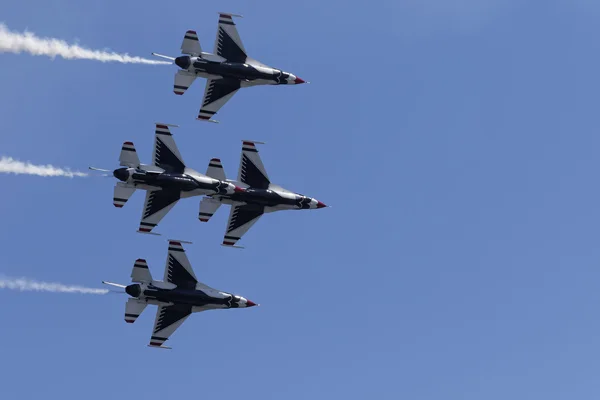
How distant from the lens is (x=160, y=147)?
142625 millimetres

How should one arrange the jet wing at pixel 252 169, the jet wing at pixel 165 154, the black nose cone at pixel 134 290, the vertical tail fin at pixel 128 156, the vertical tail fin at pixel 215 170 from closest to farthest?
the vertical tail fin at pixel 128 156, the black nose cone at pixel 134 290, the jet wing at pixel 165 154, the vertical tail fin at pixel 215 170, the jet wing at pixel 252 169

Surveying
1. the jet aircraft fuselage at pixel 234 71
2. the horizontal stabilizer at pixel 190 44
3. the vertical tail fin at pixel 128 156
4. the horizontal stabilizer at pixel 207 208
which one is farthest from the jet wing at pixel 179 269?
the horizontal stabilizer at pixel 190 44

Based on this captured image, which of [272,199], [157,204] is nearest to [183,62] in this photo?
[157,204]

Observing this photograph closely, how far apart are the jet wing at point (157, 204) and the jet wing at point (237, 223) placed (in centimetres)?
636

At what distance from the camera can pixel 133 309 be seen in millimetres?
143125

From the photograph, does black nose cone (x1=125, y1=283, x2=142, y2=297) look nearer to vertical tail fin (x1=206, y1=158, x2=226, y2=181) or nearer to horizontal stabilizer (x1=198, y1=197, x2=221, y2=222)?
horizontal stabilizer (x1=198, y1=197, x2=221, y2=222)

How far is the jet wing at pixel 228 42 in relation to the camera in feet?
480

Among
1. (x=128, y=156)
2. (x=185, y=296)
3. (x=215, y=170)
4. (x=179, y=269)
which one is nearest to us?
(x=128, y=156)

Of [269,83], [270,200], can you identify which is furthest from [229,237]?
[269,83]

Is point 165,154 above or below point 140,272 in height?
above

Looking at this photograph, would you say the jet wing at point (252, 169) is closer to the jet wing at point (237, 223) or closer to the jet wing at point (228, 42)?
the jet wing at point (237, 223)

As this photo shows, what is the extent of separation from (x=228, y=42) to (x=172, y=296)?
994 inches

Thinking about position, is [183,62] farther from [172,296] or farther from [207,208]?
[172,296]

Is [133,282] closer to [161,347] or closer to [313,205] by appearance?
[161,347]
